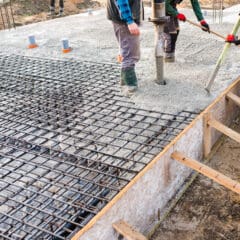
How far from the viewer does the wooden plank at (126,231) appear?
6.13 feet

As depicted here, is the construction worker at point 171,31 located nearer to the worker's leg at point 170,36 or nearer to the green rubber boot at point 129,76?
the worker's leg at point 170,36

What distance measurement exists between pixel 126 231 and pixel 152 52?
12.1ft

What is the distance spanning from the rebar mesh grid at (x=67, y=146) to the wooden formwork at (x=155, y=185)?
220mm

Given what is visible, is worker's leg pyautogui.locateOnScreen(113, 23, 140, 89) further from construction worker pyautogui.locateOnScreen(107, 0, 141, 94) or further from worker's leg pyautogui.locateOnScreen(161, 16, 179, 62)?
worker's leg pyautogui.locateOnScreen(161, 16, 179, 62)

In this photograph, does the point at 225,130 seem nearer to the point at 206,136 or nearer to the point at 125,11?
the point at 206,136

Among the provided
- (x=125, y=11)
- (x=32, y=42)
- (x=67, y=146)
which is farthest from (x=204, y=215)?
(x=32, y=42)

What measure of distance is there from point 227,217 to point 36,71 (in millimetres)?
3142

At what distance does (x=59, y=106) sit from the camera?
366cm

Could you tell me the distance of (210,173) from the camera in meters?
2.37

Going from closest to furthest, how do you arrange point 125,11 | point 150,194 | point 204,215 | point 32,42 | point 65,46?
point 150,194 < point 204,215 < point 125,11 < point 65,46 < point 32,42

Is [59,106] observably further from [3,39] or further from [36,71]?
[3,39]

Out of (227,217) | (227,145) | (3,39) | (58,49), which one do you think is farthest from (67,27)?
(227,217)

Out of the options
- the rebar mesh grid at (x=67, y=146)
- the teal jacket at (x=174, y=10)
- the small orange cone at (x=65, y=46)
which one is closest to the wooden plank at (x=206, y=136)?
the rebar mesh grid at (x=67, y=146)

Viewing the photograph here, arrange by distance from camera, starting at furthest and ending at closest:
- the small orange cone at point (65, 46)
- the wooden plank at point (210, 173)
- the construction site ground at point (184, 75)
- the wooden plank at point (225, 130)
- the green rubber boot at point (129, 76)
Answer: the small orange cone at point (65, 46) < the green rubber boot at point (129, 76) < the wooden plank at point (225, 130) < the construction site ground at point (184, 75) < the wooden plank at point (210, 173)
